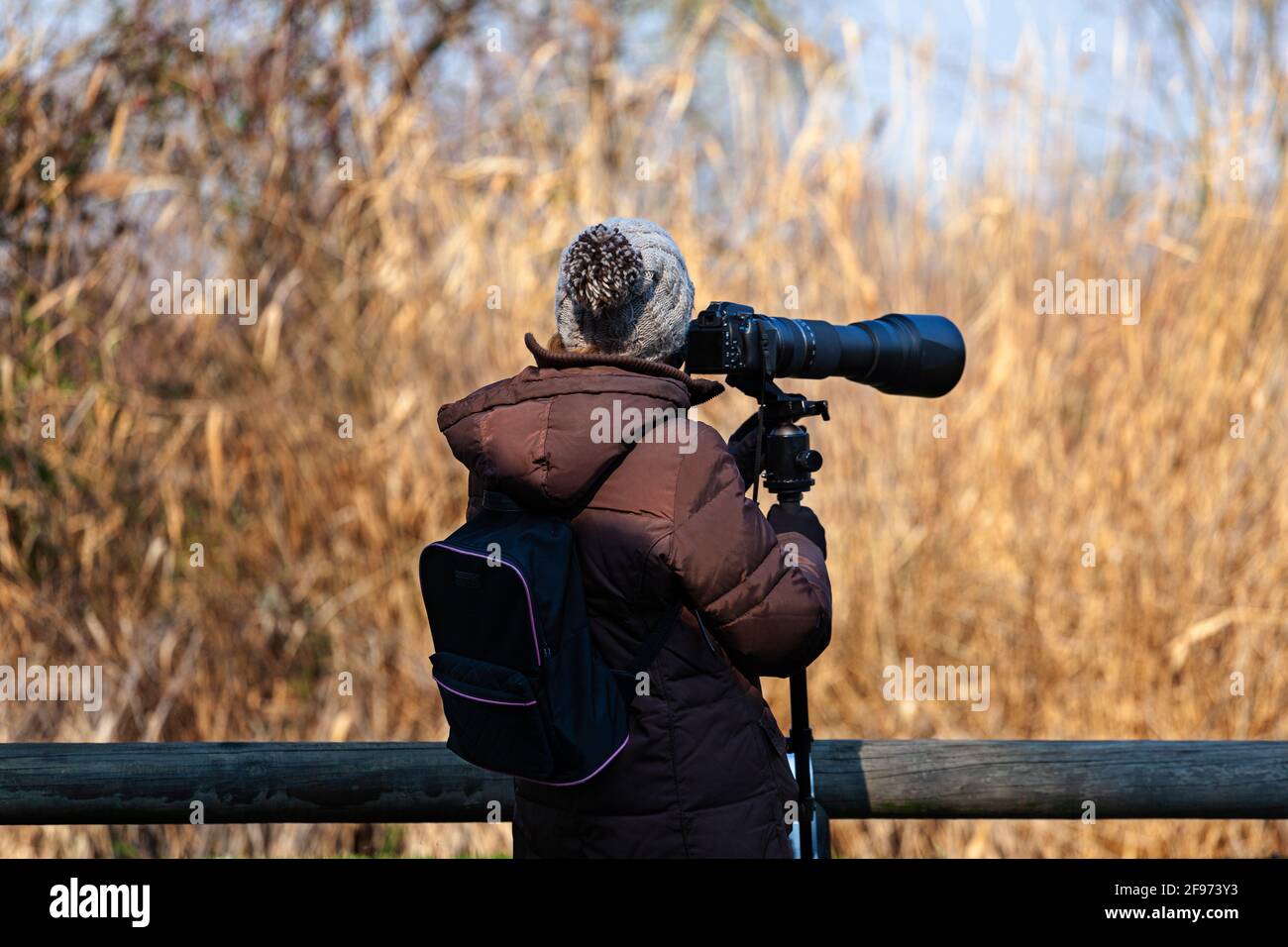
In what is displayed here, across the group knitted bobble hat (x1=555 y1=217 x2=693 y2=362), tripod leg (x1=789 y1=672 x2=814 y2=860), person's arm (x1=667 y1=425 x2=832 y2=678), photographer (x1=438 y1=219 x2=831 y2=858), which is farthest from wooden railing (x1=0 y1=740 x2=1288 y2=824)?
knitted bobble hat (x1=555 y1=217 x2=693 y2=362)

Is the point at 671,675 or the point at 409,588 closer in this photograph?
the point at 671,675

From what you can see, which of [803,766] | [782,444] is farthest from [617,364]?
[803,766]

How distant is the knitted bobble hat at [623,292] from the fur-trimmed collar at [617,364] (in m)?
0.03

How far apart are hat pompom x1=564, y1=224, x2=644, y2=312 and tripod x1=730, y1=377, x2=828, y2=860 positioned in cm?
35

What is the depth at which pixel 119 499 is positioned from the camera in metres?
4.81

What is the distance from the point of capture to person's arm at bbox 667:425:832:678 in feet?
5.38

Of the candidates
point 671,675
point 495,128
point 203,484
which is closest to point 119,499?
point 203,484

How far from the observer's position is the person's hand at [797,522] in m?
1.90

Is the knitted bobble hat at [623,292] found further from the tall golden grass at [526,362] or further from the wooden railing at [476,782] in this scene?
the tall golden grass at [526,362]

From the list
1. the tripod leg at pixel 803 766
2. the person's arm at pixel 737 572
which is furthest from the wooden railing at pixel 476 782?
the person's arm at pixel 737 572

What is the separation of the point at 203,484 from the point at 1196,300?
11.6 feet

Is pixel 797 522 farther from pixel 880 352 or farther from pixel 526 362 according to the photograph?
pixel 526 362

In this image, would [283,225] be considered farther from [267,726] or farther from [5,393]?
[267,726]

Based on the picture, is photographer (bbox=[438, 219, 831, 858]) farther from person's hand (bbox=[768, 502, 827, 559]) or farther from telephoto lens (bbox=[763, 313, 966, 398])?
telephoto lens (bbox=[763, 313, 966, 398])
